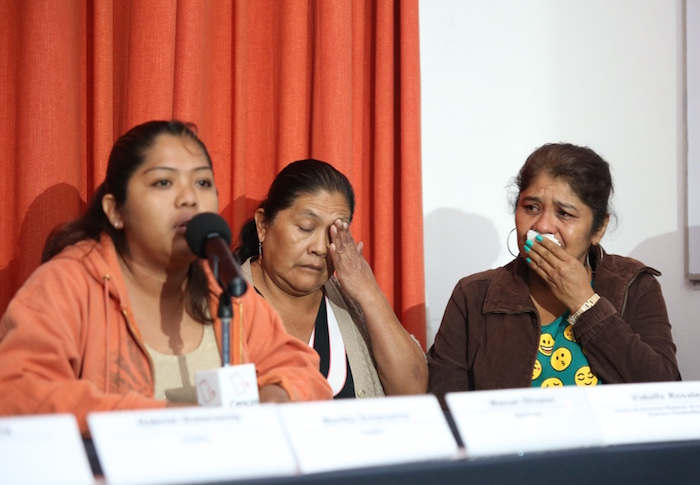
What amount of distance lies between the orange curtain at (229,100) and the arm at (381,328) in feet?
1.18

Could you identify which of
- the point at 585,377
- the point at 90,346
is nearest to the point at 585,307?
the point at 585,377

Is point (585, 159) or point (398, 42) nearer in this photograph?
point (585, 159)

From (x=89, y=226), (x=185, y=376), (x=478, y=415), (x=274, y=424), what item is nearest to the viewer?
(x=274, y=424)

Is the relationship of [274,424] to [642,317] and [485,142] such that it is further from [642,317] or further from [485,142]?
[485,142]

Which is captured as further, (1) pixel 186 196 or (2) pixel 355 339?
(2) pixel 355 339

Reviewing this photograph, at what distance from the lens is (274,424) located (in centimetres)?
115

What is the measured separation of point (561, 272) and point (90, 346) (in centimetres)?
133

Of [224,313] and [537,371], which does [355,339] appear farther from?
[224,313]

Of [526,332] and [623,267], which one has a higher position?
[623,267]

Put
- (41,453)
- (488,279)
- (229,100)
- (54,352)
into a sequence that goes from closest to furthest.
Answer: (41,453), (54,352), (488,279), (229,100)

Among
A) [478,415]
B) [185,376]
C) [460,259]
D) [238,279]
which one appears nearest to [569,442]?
[478,415]

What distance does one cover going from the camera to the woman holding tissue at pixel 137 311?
1.45 meters

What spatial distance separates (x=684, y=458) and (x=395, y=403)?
0.52 metres

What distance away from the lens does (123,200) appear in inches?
67.8
